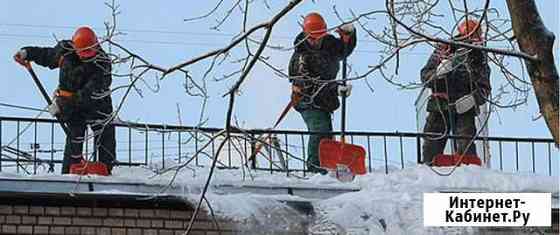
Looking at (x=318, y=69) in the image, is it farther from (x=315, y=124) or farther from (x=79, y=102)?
(x=79, y=102)

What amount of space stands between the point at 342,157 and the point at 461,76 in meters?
1.21

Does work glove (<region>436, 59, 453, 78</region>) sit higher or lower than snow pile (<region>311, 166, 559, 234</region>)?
higher

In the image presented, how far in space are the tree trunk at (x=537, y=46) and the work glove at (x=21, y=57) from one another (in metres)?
6.34

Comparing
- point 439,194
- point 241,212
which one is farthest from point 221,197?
point 439,194

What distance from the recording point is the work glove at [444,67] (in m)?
8.87

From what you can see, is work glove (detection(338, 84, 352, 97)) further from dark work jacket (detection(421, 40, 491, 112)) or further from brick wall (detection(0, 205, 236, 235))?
brick wall (detection(0, 205, 236, 235))

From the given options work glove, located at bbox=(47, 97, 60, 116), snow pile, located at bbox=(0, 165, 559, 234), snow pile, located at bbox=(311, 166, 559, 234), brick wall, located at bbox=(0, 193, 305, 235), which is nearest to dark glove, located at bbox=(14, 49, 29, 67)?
work glove, located at bbox=(47, 97, 60, 116)

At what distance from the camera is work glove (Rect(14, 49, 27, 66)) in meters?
11.8

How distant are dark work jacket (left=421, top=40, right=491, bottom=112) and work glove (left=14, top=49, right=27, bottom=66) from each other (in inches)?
142

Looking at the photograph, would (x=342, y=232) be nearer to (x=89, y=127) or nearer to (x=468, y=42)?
(x=89, y=127)

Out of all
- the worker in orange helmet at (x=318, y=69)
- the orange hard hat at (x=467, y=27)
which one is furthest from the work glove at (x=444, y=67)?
the worker in orange helmet at (x=318, y=69)

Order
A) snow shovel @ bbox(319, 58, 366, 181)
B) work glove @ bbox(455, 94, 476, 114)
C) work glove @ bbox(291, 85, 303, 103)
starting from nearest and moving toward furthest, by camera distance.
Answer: work glove @ bbox(291, 85, 303, 103)
snow shovel @ bbox(319, 58, 366, 181)
work glove @ bbox(455, 94, 476, 114)

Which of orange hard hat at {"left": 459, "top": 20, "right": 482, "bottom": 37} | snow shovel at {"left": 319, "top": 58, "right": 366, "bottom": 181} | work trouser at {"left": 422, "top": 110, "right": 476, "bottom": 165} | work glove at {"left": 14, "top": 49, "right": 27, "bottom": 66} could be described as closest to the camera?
orange hard hat at {"left": 459, "top": 20, "right": 482, "bottom": 37}

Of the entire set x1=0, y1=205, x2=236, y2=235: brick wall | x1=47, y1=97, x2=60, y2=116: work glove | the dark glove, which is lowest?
x1=0, y1=205, x2=236, y2=235: brick wall
